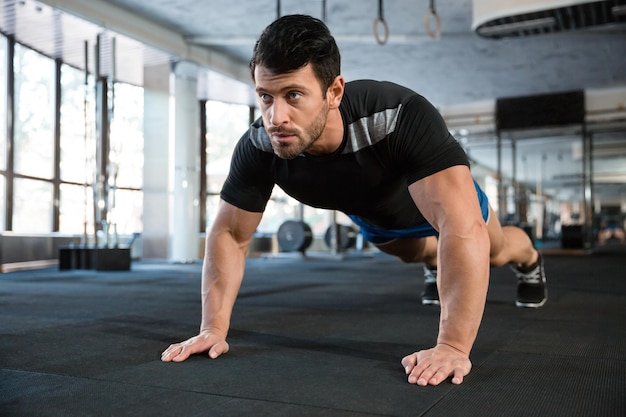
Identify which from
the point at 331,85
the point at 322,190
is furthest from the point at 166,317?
the point at 331,85

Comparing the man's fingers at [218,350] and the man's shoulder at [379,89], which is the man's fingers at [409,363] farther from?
the man's shoulder at [379,89]

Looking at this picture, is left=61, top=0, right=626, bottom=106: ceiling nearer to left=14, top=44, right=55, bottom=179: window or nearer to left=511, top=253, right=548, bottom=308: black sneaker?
left=14, top=44, right=55, bottom=179: window

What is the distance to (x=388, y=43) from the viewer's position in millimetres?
6074

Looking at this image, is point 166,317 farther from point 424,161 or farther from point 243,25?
point 243,25

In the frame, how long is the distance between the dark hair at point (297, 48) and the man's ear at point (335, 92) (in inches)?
0.6

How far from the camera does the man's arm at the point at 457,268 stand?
1146mm

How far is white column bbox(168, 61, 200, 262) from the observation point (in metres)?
6.24

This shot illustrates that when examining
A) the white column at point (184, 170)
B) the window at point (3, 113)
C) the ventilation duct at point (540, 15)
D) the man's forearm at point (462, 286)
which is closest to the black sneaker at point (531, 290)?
the man's forearm at point (462, 286)

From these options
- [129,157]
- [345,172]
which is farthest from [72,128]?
[345,172]

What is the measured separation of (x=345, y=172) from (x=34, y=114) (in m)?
5.28

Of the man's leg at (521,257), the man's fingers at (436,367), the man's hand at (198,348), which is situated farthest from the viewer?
the man's leg at (521,257)

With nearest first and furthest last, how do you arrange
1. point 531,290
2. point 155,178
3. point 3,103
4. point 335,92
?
point 335,92
point 531,290
point 3,103
point 155,178

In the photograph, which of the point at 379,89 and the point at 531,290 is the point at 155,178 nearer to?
the point at 531,290

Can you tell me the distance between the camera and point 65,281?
154 inches
